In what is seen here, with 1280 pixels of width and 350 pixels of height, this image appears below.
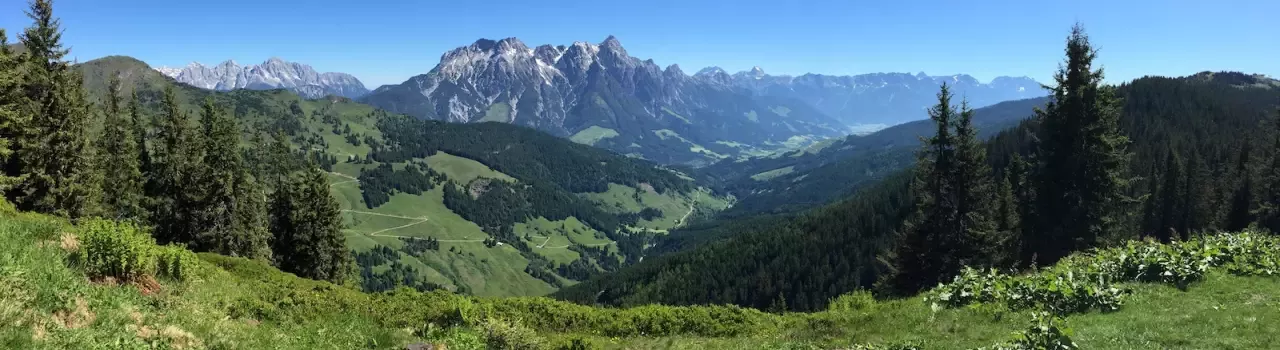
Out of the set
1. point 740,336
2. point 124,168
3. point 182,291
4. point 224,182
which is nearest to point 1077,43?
point 740,336

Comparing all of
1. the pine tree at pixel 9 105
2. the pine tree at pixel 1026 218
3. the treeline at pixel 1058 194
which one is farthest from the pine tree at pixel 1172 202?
the pine tree at pixel 9 105

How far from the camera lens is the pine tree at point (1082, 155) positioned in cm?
4491

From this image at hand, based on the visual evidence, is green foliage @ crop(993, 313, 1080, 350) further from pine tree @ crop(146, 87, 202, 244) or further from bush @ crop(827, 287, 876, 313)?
pine tree @ crop(146, 87, 202, 244)

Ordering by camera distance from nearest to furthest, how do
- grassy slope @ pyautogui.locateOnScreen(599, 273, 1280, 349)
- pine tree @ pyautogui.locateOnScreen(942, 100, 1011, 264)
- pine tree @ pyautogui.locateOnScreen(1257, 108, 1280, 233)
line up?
grassy slope @ pyautogui.locateOnScreen(599, 273, 1280, 349)
pine tree @ pyautogui.locateOnScreen(942, 100, 1011, 264)
pine tree @ pyautogui.locateOnScreen(1257, 108, 1280, 233)

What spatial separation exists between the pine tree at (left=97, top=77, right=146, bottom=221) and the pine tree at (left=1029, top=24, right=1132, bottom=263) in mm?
78177

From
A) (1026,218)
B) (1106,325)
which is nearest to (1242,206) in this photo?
(1026,218)

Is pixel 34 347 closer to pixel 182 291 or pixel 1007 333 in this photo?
pixel 182 291

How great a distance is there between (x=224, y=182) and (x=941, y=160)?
64484 mm

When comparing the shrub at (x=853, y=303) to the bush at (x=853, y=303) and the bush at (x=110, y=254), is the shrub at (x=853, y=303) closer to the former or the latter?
the bush at (x=853, y=303)

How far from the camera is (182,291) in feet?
52.9

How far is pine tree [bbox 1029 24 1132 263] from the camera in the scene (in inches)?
1768

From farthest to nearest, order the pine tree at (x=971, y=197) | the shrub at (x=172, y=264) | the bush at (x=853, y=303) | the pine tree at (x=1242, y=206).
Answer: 1. the pine tree at (x=1242, y=206)
2. the pine tree at (x=971, y=197)
3. the bush at (x=853, y=303)
4. the shrub at (x=172, y=264)

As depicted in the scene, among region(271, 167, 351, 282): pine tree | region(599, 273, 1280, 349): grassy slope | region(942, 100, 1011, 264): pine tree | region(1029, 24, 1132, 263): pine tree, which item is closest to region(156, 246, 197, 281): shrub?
region(599, 273, 1280, 349): grassy slope

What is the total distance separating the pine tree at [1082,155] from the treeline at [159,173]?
219ft
